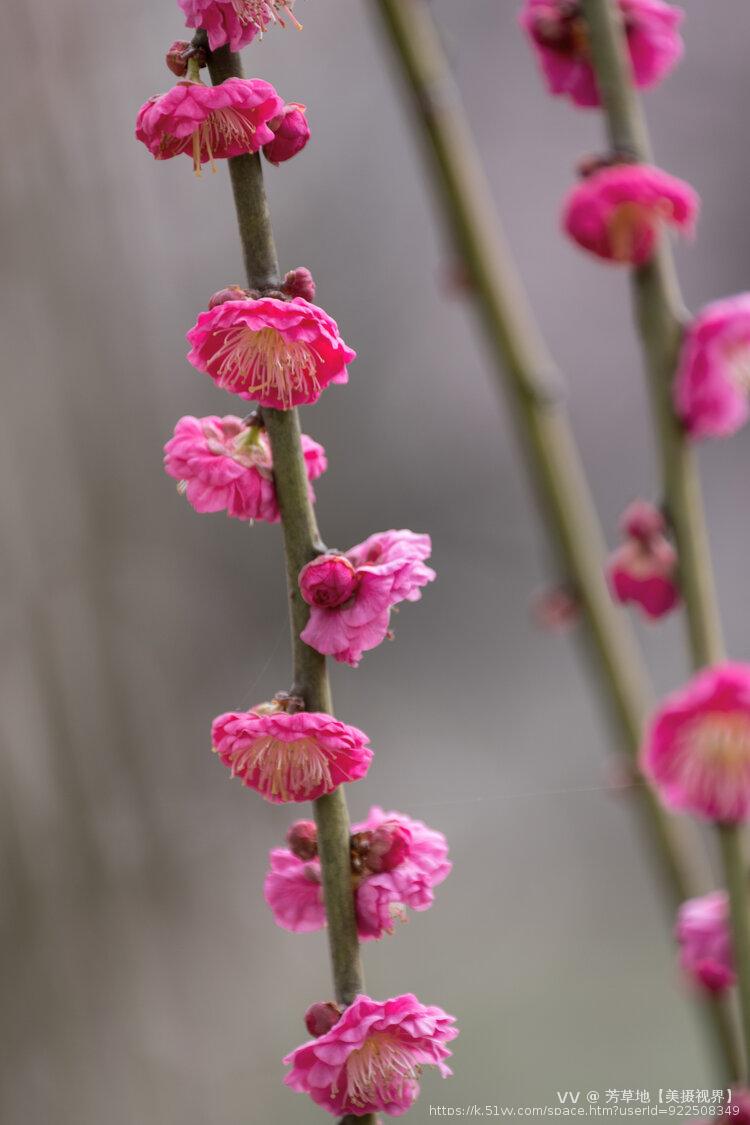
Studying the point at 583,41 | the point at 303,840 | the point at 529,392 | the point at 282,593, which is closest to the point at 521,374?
the point at 529,392

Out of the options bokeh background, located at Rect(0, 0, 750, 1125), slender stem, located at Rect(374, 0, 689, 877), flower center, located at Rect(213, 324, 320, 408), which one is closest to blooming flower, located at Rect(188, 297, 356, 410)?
flower center, located at Rect(213, 324, 320, 408)

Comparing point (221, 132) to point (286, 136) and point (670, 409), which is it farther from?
point (670, 409)

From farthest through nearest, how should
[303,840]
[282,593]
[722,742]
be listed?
[282,593], [303,840], [722,742]

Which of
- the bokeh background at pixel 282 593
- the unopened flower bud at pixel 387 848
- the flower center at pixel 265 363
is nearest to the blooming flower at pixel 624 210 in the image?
the flower center at pixel 265 363

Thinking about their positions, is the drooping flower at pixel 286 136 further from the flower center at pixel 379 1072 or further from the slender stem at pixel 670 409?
the flower center at pixel 379 1072

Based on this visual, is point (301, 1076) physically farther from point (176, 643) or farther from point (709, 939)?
point (176, 643)

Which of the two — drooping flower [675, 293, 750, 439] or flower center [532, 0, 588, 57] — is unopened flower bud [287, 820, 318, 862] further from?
flower center [532, 0, 588, 57]
